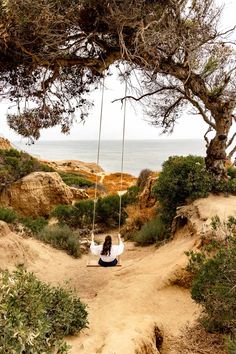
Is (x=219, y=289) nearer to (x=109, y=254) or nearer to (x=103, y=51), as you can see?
(x=109, y=254)

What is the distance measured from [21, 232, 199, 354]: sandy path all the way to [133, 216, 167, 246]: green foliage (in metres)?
0.42

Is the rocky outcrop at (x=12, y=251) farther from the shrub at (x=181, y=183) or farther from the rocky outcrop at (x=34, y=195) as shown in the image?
the rocky outcrop at (x=34, y=195)

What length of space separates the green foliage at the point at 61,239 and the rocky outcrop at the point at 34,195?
4.40m

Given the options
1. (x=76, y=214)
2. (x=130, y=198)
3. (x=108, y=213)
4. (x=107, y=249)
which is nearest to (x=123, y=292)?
(x=107, y=249)

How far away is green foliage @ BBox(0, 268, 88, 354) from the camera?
11.9 ft

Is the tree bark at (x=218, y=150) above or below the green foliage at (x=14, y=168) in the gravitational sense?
above

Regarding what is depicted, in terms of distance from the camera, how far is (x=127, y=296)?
26.3ft

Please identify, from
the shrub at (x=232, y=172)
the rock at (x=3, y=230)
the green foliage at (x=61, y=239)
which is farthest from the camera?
the shrub at (x=232, y=172)

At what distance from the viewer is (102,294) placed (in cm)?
841

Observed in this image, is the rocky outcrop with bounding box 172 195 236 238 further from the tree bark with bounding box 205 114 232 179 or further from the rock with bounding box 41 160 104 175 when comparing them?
the rock with bounding box 41 160 104 175

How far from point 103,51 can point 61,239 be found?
575 centimetres

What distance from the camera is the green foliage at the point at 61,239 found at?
1226cm

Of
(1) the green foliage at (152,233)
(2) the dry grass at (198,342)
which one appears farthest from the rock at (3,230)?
(2) the dry grass at (198,342)

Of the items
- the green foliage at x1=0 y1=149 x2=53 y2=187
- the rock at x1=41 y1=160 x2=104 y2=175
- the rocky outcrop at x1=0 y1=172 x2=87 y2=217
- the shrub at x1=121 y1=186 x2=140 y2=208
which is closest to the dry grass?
the shrub at x1=121 y1=186 x2=140 y2=208
